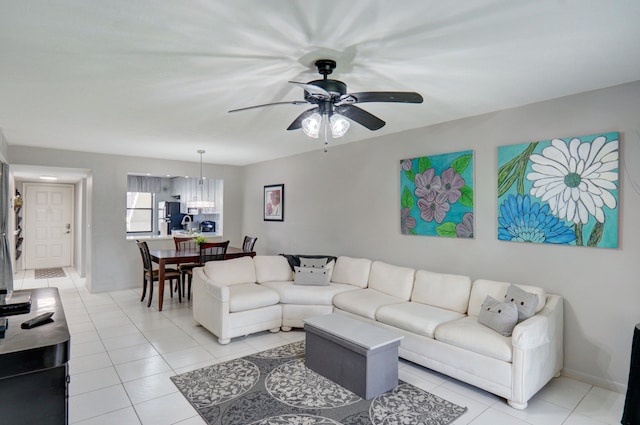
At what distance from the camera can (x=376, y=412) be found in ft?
8.43

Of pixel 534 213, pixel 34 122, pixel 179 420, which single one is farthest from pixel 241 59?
pixel 34 122

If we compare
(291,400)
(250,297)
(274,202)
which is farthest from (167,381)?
(274,202)

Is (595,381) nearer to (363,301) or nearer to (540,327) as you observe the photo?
(540,327)

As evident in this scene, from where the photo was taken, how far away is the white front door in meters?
8.49

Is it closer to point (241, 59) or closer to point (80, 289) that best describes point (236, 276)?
point (241, 59)

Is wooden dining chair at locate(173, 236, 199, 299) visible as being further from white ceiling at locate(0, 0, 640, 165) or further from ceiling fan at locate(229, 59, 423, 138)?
ceiling fan at locate(229, 59, 423, 138)

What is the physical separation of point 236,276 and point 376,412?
8.59 ft

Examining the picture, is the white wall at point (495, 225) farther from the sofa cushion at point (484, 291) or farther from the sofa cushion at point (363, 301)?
the sofa cushion at point (363, 301)

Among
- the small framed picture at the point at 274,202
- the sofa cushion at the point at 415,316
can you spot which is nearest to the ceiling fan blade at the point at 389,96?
the sofa cushion at the point at 415,316

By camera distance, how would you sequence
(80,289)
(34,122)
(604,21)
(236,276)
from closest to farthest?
(604,21)
(34,122)
(236,276)
(80,289)

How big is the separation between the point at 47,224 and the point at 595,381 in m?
10.7

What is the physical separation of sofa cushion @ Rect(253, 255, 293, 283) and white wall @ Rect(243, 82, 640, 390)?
921mm

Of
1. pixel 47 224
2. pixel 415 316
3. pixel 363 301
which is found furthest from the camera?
pixel 47 224

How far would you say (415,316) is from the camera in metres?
3.35
